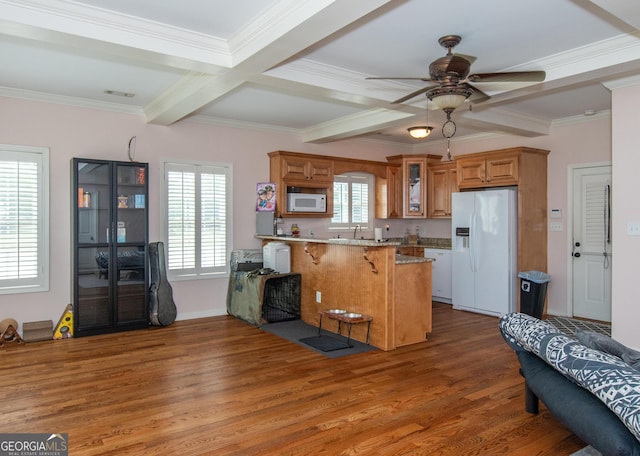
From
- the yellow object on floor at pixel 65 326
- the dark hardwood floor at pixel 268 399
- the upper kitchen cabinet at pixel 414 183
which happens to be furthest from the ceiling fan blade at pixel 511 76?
the yellow object on floor at pixel 65 326

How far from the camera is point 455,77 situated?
11.1 feet

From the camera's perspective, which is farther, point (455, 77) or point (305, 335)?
point (305, 335)

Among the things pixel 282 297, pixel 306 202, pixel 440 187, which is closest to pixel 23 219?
pixel 282 297

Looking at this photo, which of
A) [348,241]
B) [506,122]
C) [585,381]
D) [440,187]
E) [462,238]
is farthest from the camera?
[440,187]

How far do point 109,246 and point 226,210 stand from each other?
63.4 inches

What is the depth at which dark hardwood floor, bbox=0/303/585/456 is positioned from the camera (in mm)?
2762

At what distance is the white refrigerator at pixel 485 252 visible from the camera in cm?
606

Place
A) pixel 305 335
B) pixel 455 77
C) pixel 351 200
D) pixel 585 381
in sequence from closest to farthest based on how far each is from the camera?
pixel 585 381 → pixel 455 77 → pixel 305 335 → pixel 351 200

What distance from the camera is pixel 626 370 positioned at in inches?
82.4

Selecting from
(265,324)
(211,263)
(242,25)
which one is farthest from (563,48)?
(211,263)

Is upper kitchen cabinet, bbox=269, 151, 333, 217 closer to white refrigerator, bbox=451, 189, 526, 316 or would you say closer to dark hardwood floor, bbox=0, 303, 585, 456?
white refrigerator, bbox=451, 189, 526, 316

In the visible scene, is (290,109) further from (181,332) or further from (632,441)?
(632,441)

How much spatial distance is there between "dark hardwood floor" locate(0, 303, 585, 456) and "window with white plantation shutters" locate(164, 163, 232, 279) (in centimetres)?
134

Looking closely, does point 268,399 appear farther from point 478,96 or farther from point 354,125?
point 354,125
